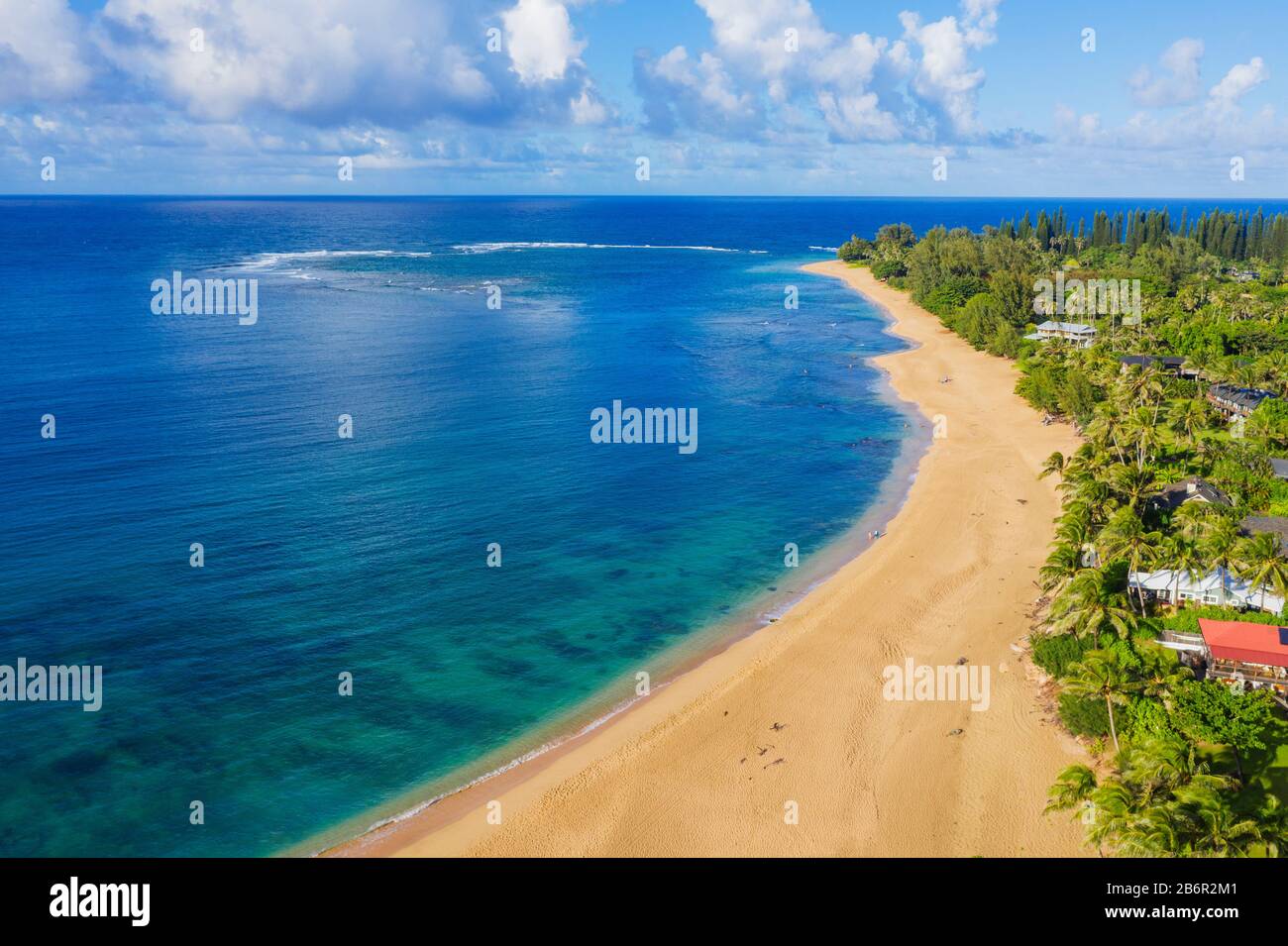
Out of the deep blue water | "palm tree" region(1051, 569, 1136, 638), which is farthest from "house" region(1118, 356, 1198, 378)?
"palm tree" region(1051, 569, 1136, 638)

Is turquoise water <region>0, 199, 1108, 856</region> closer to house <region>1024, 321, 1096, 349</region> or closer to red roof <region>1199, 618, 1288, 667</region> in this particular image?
house <region>1024, 321, 1096, 349</region>

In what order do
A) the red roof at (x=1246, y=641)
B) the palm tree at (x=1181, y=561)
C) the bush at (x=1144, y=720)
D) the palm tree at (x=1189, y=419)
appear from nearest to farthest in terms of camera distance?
1. the bush at (x=1144, y=720)
2. the red roof at (x=1246, y=641)
3. the palm tree at (x=1181, y=561)
4. the palm tree at (x=1189, y=419)

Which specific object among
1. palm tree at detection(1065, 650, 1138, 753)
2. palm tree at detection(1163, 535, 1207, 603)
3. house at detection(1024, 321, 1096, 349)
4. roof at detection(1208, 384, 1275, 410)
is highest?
house at detection(1024, 321, 1096, 349)

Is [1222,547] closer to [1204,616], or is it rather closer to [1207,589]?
[1207,589]

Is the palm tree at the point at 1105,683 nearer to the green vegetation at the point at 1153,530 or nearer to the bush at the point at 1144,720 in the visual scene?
the green vegetation at the point at 1153,530

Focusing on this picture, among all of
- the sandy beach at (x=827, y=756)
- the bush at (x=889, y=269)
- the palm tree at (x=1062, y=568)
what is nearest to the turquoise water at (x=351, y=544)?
the sandy beach at (x=827, y=756)
